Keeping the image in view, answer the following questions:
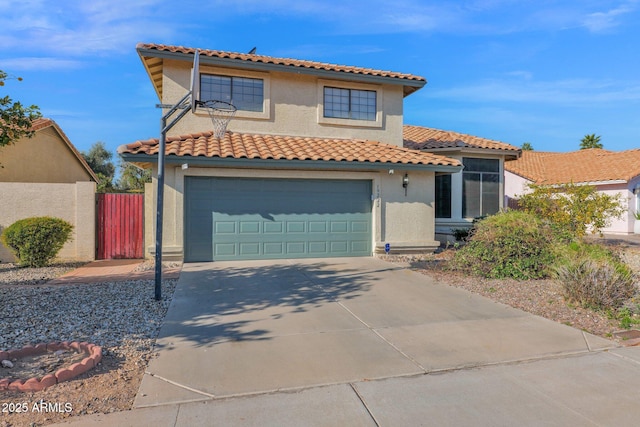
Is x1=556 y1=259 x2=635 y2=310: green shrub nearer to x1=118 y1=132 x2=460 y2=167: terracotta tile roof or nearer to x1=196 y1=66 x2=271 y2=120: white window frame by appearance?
x1=118 y1=132 x2=460 y2=167: terracotta tile roof

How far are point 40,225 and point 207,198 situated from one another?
421 cm

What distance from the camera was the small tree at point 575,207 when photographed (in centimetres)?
1120

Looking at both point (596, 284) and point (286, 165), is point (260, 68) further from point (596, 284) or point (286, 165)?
point (596, 284)

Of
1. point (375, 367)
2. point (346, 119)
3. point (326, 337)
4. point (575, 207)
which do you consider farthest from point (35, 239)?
point (575, 207)

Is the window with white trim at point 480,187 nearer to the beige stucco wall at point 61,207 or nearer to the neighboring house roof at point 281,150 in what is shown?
the neighboring house roof at point 281,150

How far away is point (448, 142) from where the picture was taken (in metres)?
15.8

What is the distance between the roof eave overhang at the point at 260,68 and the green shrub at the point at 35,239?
5.40m

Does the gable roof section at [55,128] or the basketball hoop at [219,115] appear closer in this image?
the basketball hoop at [219,115]

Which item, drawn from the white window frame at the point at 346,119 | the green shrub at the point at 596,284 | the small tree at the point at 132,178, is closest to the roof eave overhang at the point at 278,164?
the white window frame at the point at 346,119

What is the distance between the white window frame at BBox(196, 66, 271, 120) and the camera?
41.5 ft

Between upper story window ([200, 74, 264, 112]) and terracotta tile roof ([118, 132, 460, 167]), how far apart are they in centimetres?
101

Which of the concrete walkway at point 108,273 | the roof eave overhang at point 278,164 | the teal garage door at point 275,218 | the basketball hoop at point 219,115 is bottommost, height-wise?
the concrete walkway at point 108,273

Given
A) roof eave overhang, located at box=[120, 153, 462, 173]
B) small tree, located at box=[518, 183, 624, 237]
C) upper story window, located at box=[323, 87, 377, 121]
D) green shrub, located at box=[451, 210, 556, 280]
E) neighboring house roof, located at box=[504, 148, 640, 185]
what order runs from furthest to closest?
1. neighboring house roof, located at box=[504, 148, 640, 185]
2. upper story window, located at box=[323, 87, 377, 121]
3. small tree, located at box=[518, 183, 624, 237]
4. roof eave overhang, located at box=[120, 153, 462, 173]
5. green shrub, located at box=[451, 210, 556, 280]

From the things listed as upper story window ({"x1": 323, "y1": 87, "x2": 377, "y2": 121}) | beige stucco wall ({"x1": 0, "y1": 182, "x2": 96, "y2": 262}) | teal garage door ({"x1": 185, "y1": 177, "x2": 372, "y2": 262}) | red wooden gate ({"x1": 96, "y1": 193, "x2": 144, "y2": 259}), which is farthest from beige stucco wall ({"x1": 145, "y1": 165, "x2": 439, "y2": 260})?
upper story window ({"x1": 323, "y1": 87, "x2": 377, "y2": 121})
